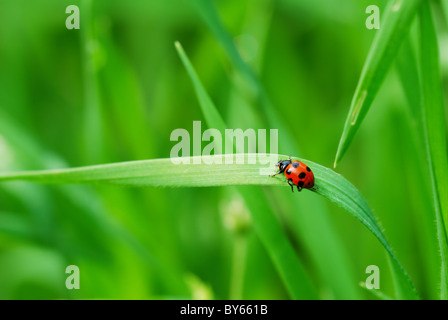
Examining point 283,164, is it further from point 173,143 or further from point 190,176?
point 173,143

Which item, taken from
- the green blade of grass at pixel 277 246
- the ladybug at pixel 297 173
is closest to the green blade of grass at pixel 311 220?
the green blade of grass at pixel 277 246

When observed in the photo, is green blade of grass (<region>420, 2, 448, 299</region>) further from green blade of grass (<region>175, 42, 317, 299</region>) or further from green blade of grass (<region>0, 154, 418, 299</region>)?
green blade of grass (<region>175, 42, 317, 299</region>)

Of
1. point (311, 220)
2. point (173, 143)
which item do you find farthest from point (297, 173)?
point (173, 143)

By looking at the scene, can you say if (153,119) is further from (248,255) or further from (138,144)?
(248,255)

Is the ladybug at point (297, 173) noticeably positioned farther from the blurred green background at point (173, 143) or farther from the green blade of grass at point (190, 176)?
the blurred green background at point (173, 143)

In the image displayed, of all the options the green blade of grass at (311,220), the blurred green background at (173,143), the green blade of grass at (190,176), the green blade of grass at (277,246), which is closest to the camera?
the green blade of grass at (190,176)

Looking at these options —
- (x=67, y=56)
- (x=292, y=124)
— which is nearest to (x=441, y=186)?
(x=292, y=124)
